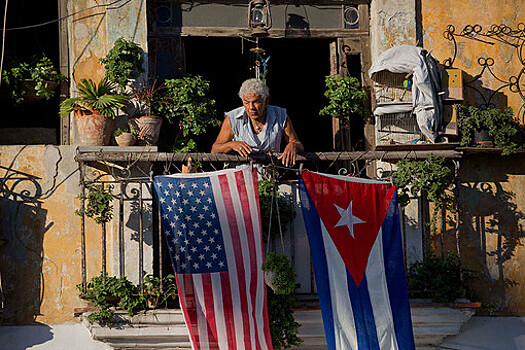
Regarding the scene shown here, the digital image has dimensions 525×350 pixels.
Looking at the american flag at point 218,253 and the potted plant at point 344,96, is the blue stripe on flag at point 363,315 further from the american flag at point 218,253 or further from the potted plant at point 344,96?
the potted plant at point 344,96

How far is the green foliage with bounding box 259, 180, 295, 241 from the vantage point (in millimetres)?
7566

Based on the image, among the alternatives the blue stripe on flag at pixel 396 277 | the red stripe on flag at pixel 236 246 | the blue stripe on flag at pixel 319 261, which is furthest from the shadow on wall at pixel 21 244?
the blue stripe on flag at pixel 396 277

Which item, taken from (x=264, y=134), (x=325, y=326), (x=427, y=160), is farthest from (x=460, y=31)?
(x=325, y=326)

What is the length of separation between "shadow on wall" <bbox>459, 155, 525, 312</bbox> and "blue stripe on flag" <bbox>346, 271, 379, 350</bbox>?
145cm

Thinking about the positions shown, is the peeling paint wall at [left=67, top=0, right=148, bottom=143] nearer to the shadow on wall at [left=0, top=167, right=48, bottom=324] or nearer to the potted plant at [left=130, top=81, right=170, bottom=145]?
the potted plant at [left=130, top=81, right=170, bottom=145]

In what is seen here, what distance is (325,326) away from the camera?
6934 millimetres

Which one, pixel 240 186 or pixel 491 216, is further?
pixel 491 216

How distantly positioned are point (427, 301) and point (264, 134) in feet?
6.81

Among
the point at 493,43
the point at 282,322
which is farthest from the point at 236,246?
the point at 493,43

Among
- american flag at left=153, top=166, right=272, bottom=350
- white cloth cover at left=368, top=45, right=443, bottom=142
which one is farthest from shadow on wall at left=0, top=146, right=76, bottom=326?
white cloth cover at left=368, top=45, right=443, bottom=142

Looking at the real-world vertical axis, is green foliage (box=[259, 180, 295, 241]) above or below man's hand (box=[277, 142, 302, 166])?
below

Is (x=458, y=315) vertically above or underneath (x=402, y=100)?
underneath

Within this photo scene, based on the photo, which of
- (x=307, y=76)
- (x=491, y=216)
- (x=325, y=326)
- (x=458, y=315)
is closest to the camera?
(x=325, y=326)

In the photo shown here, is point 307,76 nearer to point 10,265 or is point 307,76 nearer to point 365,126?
point 365,126
